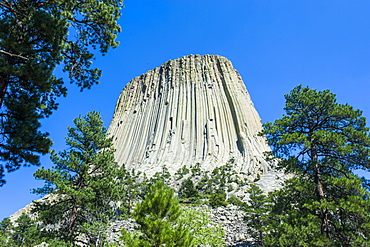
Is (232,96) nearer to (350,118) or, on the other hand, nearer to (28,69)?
(350,118)

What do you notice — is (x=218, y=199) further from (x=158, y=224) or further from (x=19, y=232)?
(x=19, y=232)

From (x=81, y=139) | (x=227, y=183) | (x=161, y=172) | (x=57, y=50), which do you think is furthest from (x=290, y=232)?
(x=161, y=172)

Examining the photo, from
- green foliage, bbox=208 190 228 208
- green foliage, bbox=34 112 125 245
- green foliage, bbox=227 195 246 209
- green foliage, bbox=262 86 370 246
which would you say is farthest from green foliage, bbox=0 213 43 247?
green foliage, bbox=262 86 370 246

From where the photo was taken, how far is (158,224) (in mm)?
9688

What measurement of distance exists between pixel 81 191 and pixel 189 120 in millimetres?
36726

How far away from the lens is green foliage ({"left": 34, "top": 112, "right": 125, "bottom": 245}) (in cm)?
1408

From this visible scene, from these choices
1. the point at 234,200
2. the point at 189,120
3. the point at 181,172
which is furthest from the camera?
the point at 189,120

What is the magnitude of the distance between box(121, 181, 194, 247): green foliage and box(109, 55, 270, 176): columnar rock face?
2884cm

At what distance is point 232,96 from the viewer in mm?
52094

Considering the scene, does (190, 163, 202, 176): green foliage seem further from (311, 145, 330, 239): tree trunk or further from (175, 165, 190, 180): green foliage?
(311, 145, 330, 239): tree trunk

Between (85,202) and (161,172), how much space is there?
82.0ft

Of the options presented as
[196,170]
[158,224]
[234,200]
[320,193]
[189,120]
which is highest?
[189,120]

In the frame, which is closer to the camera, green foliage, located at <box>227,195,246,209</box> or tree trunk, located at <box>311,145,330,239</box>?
tree trunk, located at <box>311,145,330,239</box>

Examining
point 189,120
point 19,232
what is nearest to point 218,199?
point 189,120
